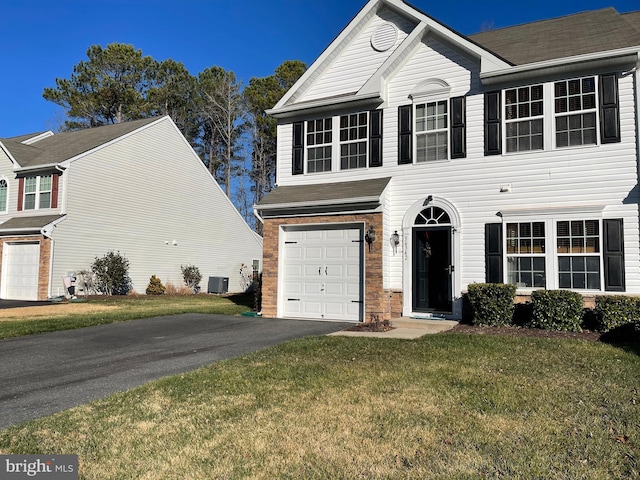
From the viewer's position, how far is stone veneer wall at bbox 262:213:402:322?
38.9 feet

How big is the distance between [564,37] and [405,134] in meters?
4.85

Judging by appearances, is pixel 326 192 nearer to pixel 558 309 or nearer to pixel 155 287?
pixel 558 309

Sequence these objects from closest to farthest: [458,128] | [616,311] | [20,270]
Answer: [616,311]
[458,128]
[20,270]

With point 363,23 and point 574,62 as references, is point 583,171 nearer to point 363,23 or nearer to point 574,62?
point 574,62

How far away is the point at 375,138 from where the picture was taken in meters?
13.4

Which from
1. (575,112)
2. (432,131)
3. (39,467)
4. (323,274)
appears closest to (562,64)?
(575,112)

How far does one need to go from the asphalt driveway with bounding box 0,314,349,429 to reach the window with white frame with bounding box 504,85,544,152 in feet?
20.2

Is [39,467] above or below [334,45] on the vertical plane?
below

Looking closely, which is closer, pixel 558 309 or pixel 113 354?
pixel 113 354

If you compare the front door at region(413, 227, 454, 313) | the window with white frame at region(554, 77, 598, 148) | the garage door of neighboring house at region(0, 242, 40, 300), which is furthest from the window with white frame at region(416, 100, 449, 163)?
the garage door of neighboring house at region(0, 242, 40, 300)

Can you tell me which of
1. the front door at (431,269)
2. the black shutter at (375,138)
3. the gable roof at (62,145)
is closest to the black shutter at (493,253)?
the front door at (431,269)

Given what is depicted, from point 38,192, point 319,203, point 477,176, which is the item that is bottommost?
point 319,203

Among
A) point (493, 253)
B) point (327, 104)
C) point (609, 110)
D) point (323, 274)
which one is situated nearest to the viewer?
point (609, 110)

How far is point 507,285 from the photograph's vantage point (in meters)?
10.9
